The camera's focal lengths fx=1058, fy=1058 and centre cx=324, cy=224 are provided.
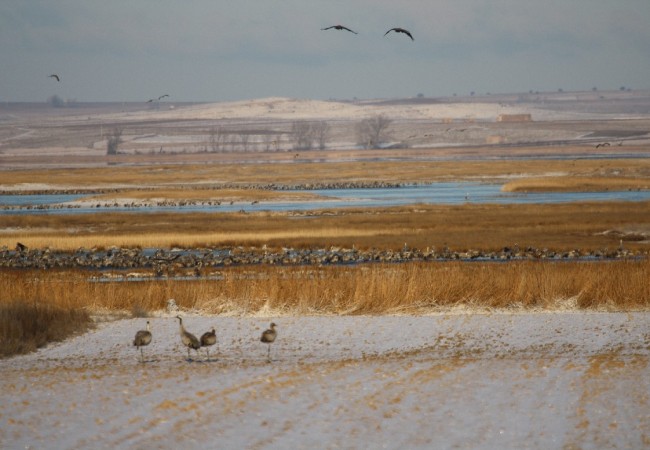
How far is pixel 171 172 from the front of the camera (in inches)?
5064

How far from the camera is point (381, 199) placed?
7681 cm

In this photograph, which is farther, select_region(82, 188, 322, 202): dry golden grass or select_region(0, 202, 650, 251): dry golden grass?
select_region(82, 188, 322, 202): dry golden grass

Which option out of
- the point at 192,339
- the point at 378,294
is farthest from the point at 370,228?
the point at 192,339

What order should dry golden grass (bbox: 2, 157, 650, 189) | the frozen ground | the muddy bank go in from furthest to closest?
dry golden grass (bbox: 2, 157, 650, 189) → the muddy bank → the frozen ground

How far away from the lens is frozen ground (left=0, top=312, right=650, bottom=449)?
12.3 meters

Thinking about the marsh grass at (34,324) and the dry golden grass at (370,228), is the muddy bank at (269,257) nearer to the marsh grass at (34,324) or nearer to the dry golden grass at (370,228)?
the dry golden grass at (370,228)

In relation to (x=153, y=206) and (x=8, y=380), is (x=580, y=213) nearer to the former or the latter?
(x=153, y=206)

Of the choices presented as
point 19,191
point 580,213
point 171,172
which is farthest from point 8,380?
point 171,172

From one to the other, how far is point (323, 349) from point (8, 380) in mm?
5382

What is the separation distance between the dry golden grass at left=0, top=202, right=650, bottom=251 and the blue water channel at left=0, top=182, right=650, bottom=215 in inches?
227

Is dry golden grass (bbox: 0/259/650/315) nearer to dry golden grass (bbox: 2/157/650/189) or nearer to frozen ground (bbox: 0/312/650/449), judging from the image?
frozen ground (bbox: 0/312/650/449)

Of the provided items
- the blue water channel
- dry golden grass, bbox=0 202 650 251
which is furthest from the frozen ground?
the blue water channel

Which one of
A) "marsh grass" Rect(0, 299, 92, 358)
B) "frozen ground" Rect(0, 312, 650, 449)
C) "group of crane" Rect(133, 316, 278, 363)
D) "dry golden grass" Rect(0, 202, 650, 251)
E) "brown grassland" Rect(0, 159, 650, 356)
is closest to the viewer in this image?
"frozen ground" Rect(0, 312, 650, 449)

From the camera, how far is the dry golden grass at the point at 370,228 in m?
45.7
